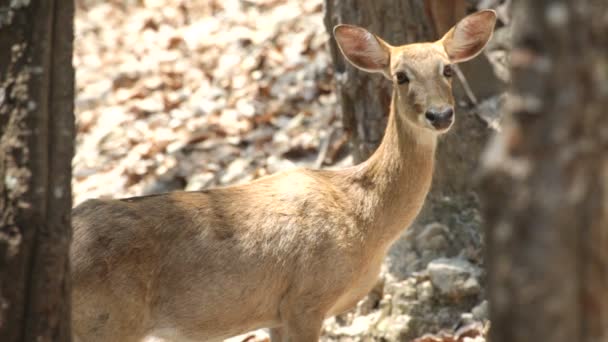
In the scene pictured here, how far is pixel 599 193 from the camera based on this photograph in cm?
319

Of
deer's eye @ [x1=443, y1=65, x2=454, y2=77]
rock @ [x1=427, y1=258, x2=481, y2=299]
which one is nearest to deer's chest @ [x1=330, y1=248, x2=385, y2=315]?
rock @ [x1=427, y1=258, x2=481, y2=299]

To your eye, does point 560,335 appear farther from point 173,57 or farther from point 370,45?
point 173,57

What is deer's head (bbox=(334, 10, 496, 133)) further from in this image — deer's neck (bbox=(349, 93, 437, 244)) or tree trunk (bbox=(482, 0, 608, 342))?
tree trunk (bbox=(482, 0, 608, 342))

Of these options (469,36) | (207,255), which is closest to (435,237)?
(469,36)

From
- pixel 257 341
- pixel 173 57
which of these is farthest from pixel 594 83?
pixel 173 57

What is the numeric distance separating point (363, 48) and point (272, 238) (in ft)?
5.00

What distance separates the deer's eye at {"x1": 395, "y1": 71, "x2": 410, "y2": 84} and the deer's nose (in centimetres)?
41

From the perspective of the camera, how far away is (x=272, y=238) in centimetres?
698

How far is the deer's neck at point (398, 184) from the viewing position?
713 centimetres

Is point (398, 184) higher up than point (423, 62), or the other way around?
point (423, 62)

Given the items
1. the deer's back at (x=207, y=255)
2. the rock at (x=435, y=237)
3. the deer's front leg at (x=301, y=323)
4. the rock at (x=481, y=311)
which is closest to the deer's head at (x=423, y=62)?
the deer's back at (x=207, y=255)

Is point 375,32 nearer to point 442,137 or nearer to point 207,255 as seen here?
point 442,137

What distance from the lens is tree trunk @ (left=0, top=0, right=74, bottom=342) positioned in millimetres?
5148

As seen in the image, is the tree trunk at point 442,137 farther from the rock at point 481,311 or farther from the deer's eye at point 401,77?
the deer's eye at point 401,77
